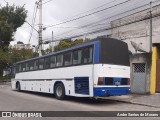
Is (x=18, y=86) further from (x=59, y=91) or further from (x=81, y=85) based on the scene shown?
(x=81, y=85)

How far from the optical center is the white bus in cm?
1566

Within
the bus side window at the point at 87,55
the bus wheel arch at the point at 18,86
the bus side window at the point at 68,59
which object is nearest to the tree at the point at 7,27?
the bus wheel arch at the point at 18,86

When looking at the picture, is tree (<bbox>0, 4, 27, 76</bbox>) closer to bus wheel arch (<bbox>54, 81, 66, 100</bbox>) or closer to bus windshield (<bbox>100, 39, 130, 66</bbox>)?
bus wheel arch (<bbox>54, 81, 66, 100</bbox>)

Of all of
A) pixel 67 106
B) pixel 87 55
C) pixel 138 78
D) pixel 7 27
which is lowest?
pixel 67 106

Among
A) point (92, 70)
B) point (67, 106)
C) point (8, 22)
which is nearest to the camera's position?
point (67, 106)

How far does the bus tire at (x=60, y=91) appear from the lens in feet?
61.5

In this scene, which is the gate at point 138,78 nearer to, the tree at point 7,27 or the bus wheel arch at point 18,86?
the bus wheel arch at point 18,86

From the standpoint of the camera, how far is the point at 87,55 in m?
16.3

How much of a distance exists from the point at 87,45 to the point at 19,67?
1224 centimetres

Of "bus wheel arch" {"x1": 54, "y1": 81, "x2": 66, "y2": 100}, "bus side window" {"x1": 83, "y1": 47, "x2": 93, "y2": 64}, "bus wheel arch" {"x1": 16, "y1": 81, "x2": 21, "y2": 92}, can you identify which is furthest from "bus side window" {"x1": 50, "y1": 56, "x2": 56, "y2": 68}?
"bus wheel arch" {"x1": 16, "y1": 81, "x2": 21, "y2": 92}

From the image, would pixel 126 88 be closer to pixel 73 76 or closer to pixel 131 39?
pixel 73 76

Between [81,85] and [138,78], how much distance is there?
20.3ft

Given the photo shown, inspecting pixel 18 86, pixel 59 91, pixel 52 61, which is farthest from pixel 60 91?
pixel 18 86

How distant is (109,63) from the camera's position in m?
16.0
